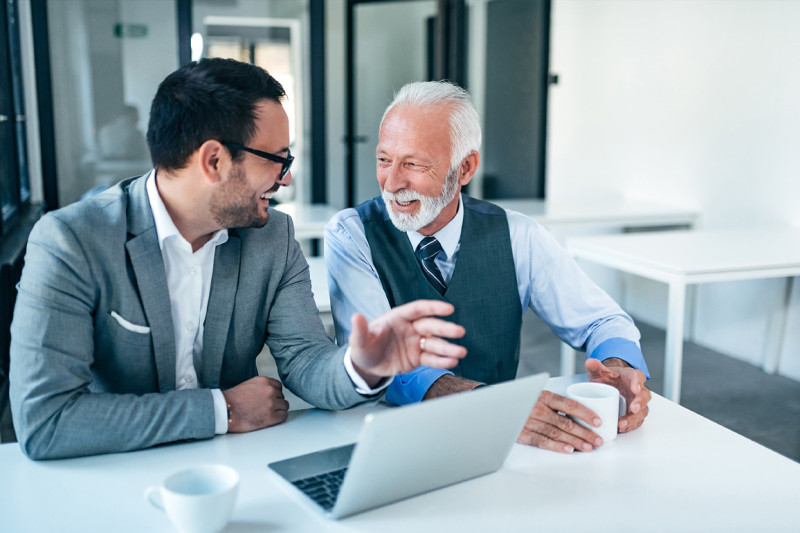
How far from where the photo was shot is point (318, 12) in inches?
224

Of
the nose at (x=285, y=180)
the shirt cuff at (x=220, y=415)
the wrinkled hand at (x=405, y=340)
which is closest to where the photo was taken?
the wrinkled hand at (x=405, y=340)

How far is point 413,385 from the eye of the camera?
1.47 metres

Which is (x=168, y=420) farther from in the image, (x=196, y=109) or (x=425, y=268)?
(x=425, y=268)

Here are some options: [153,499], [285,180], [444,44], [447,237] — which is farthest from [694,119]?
[153,499]

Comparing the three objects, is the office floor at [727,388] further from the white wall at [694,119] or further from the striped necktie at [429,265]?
the striped necktie at [429,265]

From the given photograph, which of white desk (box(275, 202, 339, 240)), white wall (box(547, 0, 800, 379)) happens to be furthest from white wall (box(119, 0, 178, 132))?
white wall (box(547, 0, 800, 379))

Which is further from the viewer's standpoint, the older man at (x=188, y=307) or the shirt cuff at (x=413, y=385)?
the shirt cuff at (x=413, y=385)

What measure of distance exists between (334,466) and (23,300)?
55cm

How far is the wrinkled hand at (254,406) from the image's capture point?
47.1 inches

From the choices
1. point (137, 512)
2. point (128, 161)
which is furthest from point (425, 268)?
point (128, 161)

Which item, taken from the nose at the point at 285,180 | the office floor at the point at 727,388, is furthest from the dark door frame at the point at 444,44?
the nose at the point at 285,180

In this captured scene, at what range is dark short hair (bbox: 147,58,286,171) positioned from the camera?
128 cm

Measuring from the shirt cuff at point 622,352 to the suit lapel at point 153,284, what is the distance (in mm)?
890

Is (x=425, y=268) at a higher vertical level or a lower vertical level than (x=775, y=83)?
lower
